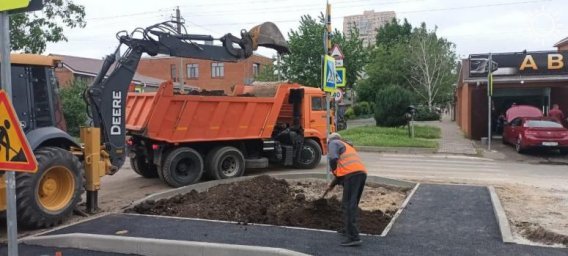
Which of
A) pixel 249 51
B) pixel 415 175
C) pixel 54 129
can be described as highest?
pixel 249 51

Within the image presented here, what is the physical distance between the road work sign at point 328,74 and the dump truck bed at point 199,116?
317cm

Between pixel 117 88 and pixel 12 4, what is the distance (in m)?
6.79

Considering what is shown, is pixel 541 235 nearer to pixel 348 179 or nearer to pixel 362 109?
pixel 348 179

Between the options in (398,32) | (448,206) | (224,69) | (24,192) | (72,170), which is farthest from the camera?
(398,32)

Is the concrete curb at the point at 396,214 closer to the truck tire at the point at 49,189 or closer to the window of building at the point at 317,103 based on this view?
the truck tire at the point at 49,189

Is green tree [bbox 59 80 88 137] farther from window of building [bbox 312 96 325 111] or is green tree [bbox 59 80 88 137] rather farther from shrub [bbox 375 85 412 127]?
shrub [bbox 375 85 412 127]

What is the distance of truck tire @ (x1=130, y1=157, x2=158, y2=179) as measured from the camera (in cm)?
1373

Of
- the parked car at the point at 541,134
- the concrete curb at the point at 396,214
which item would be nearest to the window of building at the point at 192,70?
the parked car at the point at 541,134

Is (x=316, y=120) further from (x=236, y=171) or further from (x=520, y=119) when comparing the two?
(x=520, y=119)

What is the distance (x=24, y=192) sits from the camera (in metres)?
7.65

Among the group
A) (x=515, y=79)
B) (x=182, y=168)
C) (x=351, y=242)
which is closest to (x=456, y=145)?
(x=515, y=79)

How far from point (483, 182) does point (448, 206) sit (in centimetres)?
422

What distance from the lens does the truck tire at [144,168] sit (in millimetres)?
13734

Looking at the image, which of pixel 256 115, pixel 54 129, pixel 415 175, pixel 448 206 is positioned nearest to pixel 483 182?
pixel 415 175
